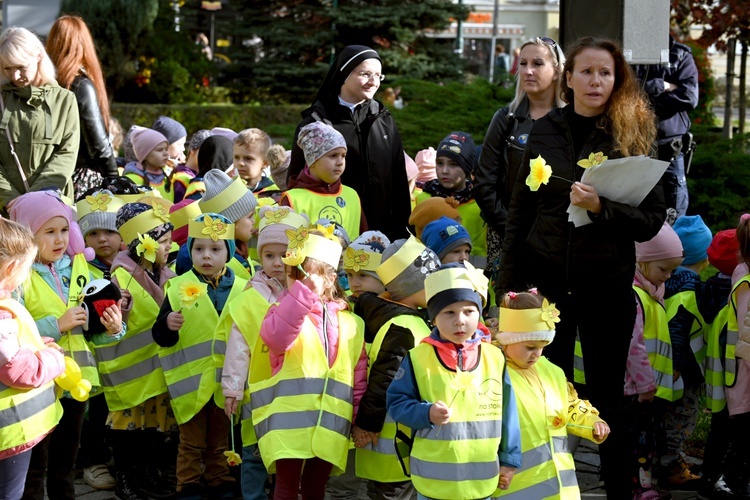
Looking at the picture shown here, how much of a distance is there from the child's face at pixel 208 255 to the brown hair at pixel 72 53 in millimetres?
2058

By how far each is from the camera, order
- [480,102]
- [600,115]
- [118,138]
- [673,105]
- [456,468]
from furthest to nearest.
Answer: [480,102]
[118,138]
[673,105]
[600,115]
[456,468]

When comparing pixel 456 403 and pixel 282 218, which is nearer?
pixel 456 403

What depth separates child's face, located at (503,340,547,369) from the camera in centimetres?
477

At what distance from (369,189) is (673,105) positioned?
2.28 m

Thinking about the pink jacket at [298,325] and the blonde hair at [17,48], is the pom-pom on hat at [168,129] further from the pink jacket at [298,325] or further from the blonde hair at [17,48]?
the pink jacket at [298,325]

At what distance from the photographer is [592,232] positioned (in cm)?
499

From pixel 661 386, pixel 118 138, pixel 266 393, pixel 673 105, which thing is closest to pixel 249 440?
pixel 266 393

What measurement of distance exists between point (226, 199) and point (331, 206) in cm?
67

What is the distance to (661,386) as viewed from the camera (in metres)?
5.96

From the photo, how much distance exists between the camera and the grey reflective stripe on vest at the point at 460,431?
4480 millimetres

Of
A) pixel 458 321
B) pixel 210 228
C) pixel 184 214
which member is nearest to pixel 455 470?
pixel 458 321

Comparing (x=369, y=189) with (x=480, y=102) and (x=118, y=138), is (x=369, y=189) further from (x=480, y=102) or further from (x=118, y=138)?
(x=480, y=102)

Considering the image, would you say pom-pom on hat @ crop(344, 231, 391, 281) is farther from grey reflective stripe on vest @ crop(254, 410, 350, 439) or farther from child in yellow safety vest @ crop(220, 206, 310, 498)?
grey reflective stripe on vest @ crop(254, 410, 350, 439)

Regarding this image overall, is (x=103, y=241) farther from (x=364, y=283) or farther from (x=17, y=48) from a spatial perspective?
(x=364, y=283)
